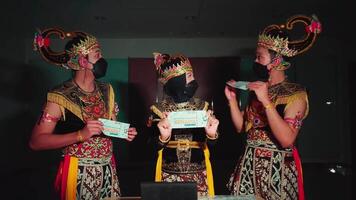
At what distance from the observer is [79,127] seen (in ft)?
6.56

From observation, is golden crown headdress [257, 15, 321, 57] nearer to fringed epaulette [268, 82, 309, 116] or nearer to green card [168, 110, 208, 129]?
fringed epaulette [268, 82, 309, 116]

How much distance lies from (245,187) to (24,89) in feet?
11.2

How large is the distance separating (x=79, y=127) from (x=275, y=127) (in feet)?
3.67

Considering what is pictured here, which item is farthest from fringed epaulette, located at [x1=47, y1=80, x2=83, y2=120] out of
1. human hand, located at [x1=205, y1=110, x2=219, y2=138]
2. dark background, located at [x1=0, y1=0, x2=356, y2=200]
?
dark background, located at [x1=0, y1=0, x2=356, y2=200]

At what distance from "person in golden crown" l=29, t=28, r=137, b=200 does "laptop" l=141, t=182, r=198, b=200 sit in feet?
2.47

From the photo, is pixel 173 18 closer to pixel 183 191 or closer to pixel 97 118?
pixel 97 118

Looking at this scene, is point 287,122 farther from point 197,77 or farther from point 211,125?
point 197,77

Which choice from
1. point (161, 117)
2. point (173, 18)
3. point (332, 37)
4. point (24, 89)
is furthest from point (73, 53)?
point (332, 37)

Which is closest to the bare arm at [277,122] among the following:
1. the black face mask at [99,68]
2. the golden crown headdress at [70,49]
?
the black face mask at [99,68]

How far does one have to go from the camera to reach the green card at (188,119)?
1.79 meters

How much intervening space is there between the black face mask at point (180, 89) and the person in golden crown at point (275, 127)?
0.95ft

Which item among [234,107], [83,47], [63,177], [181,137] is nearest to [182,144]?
[181,137]

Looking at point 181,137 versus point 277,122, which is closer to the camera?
point 277,122

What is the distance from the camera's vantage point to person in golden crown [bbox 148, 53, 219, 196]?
1.92m
